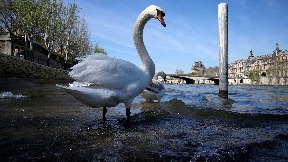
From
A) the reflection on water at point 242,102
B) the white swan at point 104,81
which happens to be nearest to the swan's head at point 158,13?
the white swan at point 104,81

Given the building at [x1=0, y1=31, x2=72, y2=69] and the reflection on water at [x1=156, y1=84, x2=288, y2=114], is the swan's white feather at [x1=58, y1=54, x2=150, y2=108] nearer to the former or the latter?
the reflection on water at [x1=156, y1=84, x2=288, y2=114]

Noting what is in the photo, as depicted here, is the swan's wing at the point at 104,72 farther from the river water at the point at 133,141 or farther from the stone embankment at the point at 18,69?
the stone embankment at the point at 18,69

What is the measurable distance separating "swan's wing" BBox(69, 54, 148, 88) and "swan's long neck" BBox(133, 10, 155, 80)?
19.9 inches

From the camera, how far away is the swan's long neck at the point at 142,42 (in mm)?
4660

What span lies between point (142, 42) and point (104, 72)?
A: 130cm

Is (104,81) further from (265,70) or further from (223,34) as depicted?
(265,70)

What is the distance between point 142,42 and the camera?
16.4 feet

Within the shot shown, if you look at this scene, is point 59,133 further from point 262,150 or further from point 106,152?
point 262,150

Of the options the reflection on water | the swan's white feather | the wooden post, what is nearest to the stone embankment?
the reflection on water

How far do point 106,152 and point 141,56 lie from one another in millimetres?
2513

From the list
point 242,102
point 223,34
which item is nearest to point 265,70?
point 223,34

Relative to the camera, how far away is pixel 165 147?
9.39 feet

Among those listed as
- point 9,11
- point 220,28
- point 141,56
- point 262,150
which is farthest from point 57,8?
point 262,150

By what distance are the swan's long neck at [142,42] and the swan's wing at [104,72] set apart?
51cm
